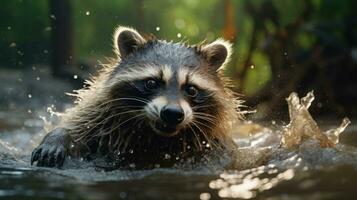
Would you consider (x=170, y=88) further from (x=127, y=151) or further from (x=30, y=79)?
(x=30, y=79)

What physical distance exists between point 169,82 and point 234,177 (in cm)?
101

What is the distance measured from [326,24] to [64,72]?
13.1 feet

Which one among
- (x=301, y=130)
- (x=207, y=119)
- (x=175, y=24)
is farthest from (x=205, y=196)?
(x=175, y=24)

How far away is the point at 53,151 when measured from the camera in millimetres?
5102

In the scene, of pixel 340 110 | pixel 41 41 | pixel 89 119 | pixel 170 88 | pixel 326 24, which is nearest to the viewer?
pixel 170 88

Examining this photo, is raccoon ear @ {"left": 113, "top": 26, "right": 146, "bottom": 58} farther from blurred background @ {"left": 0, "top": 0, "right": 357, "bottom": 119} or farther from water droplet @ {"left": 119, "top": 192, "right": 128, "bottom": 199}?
water droplet @ {"left": 119, "top": 192, "right": 128, "bottom": 199}

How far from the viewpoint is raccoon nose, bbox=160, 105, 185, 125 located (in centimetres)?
484

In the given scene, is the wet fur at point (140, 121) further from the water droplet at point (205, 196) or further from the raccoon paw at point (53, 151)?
the water droplet at point (205, 196)

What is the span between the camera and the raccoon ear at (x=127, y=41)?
18.8 ft

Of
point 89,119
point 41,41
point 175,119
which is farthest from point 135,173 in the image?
point 41,41

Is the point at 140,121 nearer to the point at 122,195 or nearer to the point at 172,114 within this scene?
the point at 172,114

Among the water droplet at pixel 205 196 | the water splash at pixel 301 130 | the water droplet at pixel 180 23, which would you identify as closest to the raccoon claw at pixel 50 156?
the water droplet at pixel 205 196

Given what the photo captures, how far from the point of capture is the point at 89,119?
5.55 m

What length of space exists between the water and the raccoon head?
1.05ft
